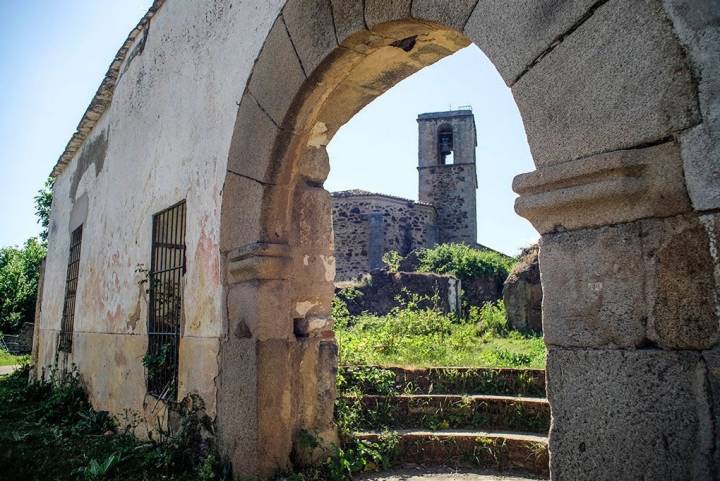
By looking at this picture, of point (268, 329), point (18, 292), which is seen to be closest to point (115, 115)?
point (268, 329)

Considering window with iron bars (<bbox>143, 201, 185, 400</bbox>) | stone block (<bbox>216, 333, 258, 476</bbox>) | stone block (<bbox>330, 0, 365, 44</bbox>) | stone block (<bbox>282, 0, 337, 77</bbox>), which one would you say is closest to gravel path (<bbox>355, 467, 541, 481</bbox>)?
stone block (<bbox>216, 333, 258, 476</bbox>)

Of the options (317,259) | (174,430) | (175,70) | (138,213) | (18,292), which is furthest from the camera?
(18,292)

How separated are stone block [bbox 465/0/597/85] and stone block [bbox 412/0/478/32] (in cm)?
4

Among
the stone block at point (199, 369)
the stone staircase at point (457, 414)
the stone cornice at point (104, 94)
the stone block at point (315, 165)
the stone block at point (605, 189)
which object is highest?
the stone cornice at point (104, 94)

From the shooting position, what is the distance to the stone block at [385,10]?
255cm

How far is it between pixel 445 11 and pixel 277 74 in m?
1.38

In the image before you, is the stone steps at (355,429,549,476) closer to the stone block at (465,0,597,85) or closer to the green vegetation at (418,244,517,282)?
the stone block at (465,0,597,85)

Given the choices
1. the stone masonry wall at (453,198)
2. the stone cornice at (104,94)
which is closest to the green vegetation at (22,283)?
the stone cornice at (104,94)

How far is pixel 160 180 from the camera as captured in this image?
4797 mm

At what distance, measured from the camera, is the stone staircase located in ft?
12.4

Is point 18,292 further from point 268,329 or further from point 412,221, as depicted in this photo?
point 268,329

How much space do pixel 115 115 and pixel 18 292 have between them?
65.1 feet

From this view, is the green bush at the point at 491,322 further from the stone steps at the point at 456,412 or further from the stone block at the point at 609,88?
the stone block at the point at 609,88

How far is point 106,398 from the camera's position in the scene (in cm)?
557
